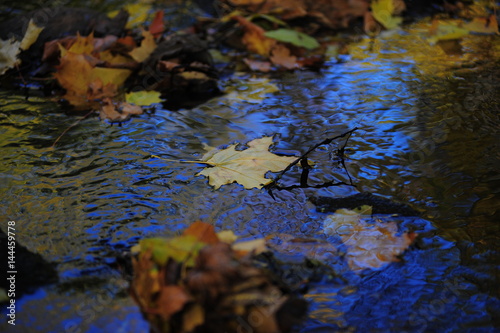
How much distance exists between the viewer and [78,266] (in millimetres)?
1389

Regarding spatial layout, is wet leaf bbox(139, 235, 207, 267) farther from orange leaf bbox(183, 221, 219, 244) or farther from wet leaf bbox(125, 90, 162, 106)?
wet leaf bbox(125, 90, 162, 106)

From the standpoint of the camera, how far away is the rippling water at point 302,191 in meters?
1.27

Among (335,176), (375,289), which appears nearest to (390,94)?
(335,176)

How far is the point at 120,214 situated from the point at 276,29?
219 centimetres

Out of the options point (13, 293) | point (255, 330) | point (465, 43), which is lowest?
point (13, 293)

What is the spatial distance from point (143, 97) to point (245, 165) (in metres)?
0.94

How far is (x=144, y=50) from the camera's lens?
9.16 ft

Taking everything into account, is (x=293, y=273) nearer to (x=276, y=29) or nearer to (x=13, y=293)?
(x=13, y=293)

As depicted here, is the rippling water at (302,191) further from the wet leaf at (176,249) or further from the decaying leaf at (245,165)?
the wet leaf at (176,249)

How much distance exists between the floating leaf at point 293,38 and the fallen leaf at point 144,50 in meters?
0.75

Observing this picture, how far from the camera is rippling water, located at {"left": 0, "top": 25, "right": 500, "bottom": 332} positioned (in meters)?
1.27

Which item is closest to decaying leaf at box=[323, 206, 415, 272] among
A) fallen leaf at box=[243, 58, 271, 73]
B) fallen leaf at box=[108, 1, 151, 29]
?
fallen leaf at box=[243, 58, 271, 73]

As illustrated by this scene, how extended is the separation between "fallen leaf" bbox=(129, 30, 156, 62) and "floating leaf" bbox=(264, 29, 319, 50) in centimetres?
75

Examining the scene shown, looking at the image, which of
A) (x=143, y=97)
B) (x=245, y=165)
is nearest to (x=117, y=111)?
Result: (x=143, y=97)
